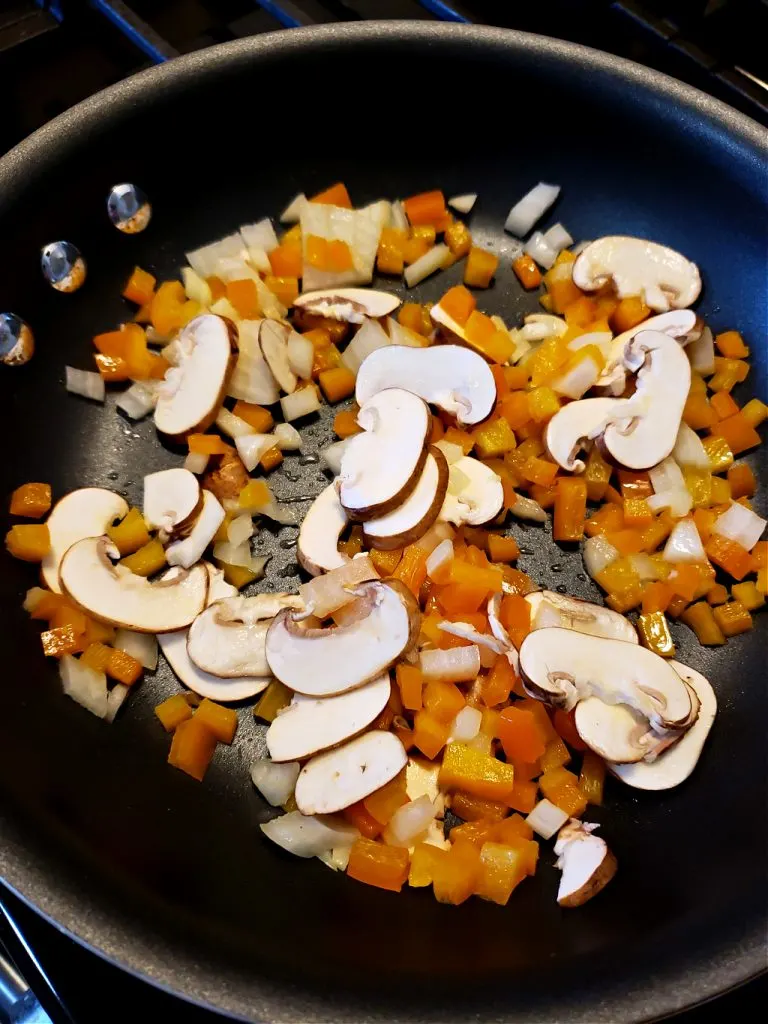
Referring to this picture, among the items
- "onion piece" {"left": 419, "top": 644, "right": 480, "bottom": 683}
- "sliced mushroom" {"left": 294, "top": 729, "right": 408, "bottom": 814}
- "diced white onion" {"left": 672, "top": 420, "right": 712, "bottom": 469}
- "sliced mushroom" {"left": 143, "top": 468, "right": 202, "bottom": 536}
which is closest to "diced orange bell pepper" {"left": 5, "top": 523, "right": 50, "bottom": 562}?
"sliced mushroom" {"left": 143, "top": 468, "right": 202, "bottom": 536}

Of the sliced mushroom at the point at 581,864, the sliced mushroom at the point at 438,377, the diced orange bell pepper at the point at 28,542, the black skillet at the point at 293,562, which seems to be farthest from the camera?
the sliced mushroom at the point at 438,377

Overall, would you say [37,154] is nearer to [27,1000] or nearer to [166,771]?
[166,771]

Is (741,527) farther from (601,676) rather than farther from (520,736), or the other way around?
(520,736)

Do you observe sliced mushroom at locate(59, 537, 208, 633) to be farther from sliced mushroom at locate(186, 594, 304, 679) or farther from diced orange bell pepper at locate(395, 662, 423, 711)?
diced orange bell pepper at locate(395, 662, 423, 711)

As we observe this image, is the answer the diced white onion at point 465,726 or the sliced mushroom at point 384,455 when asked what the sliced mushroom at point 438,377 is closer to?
the sliced mushroom at point 384,455

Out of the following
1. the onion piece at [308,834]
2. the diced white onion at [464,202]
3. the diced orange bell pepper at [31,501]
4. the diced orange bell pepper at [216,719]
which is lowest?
the diced orange bell pepper at [31,501]

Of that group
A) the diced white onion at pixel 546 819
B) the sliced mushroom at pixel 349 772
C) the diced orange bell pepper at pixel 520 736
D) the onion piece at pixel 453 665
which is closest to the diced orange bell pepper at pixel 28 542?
the sliced mushroom at pixel 349 772
